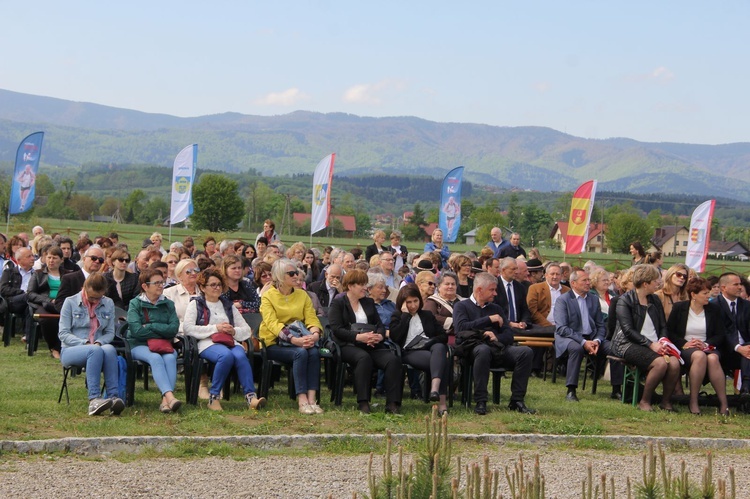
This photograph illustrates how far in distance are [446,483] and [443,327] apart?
631cm

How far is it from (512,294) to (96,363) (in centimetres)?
534

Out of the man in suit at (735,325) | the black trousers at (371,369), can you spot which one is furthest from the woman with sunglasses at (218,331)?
the man in suit at (735,325)

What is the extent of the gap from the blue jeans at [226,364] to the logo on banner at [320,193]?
46.3 feet

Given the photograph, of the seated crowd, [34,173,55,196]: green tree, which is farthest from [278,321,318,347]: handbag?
[34,173,55,196]: green tree

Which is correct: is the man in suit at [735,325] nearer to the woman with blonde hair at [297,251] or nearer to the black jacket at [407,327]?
the black jacket at [407,327]

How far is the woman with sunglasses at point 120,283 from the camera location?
11.5m

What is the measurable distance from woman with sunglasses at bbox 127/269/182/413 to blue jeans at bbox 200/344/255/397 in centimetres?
36

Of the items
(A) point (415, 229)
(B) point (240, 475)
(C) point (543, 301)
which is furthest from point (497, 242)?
(A) point (415, 229)

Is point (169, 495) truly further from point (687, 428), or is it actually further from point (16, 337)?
point (16, 337)

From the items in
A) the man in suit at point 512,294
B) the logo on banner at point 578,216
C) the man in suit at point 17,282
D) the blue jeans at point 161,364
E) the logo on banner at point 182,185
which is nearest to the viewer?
the blue jeans at point 161,364

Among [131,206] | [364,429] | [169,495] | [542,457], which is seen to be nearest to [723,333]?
[542,457]

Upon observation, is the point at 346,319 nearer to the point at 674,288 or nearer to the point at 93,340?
the point at 93,340

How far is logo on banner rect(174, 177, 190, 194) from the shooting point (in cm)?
2444

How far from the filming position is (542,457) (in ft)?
26.9
